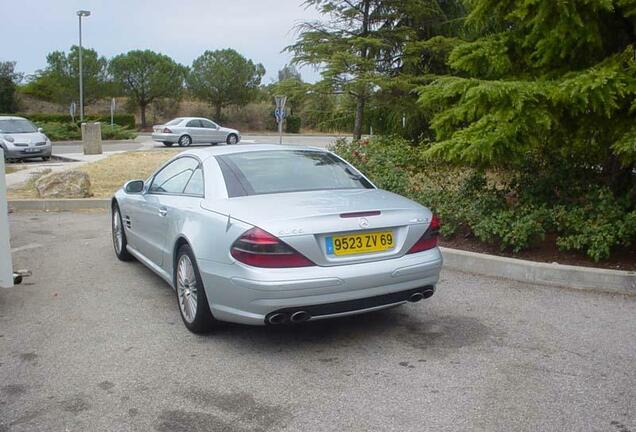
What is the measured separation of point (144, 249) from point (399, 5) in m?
11.3

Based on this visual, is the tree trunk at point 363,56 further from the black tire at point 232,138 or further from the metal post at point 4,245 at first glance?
the black tire at point 232,138

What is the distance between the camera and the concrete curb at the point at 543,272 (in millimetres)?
5996

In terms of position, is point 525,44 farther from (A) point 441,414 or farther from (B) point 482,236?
(A) point 441,414

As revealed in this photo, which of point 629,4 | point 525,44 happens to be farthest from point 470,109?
point 629,4

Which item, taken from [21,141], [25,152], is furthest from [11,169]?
[21,141]

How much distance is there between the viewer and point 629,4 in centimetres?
634

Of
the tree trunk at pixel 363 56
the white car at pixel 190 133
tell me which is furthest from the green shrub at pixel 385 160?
the white car at pixel 190 133

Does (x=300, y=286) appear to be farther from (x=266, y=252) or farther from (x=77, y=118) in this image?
(x=77, y=118)

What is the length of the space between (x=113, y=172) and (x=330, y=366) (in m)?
13.5

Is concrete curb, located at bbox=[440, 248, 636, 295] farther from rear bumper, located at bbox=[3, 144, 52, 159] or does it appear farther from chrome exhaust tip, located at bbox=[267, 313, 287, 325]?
rear bumper, located at bbox=[3, 144, 52, 159]

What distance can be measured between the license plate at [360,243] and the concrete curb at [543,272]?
7.83 feet

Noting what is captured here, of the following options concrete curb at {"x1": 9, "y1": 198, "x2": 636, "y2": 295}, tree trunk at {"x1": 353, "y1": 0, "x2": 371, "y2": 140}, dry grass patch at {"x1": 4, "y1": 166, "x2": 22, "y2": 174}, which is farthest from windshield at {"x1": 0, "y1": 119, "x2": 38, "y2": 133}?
concrete curb at {"x1": 9, "y1": 198, "x2": 636, "y2": 295}

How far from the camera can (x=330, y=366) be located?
169 inches

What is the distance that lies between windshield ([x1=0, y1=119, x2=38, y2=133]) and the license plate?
69.4ft
